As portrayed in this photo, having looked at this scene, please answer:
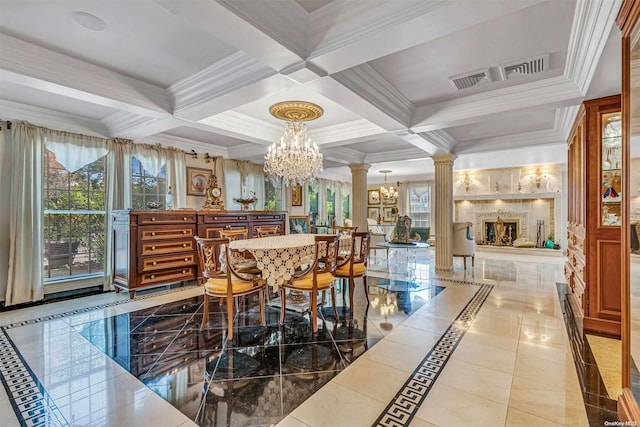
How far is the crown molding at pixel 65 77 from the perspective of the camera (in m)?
2.39

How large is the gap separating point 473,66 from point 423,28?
119 cm

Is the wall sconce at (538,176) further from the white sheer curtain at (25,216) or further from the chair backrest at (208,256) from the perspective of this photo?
the white sheer curtain at (25,216)

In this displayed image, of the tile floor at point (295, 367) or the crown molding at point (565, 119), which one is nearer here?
the tile floor at point (295, 367)

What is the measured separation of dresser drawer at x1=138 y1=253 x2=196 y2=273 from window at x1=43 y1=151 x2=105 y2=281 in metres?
1.00

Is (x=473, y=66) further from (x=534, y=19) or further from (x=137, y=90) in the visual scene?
(x=137, y=90)

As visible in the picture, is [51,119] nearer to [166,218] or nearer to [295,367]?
[166,218]

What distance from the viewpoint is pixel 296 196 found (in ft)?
26.8

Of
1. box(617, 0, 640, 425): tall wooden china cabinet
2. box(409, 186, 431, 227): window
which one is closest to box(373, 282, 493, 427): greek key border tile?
box(617, 0, 640, 425): tall wooden china cabinet

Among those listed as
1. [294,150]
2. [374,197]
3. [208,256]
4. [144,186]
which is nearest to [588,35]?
[294,150]

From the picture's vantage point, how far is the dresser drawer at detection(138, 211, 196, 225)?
13.7 ft

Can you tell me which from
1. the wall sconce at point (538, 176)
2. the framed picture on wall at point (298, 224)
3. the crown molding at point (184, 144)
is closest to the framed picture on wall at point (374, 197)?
the framed picture on wall at point (298, 224)

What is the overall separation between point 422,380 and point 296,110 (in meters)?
3.22

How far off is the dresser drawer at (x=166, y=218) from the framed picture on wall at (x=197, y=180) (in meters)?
1.02

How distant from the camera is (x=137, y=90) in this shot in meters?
3.16
